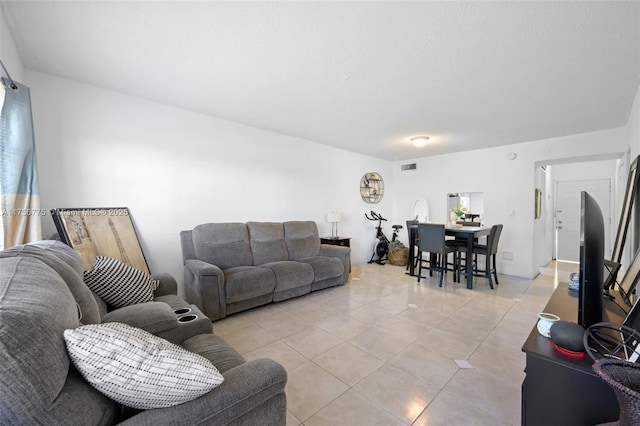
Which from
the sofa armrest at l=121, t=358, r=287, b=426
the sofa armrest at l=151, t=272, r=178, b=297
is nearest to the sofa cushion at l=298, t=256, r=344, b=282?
the sofa armrest at l=151, t=272, r=178, b=297

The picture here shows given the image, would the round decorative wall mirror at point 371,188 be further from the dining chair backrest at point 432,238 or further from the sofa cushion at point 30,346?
the sofa cushion at point 30,346

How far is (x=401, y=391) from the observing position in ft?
5.60

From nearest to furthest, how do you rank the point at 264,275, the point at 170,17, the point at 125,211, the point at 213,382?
the point at 213,382 < the point at 170,17 < the point at 125,211 < the point at 264,275

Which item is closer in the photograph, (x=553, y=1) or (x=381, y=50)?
(x=553, y=1)

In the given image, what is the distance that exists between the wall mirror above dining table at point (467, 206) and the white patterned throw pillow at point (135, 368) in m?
5.01

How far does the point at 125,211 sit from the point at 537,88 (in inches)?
175

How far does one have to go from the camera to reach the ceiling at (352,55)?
5.23ft

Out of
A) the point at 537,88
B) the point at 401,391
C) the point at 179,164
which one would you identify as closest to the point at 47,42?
the point at 179,164

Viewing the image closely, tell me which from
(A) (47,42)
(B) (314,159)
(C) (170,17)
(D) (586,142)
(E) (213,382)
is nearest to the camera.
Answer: (E) (213,382)

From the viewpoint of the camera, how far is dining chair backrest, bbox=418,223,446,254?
394cm

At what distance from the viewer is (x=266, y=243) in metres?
3.67

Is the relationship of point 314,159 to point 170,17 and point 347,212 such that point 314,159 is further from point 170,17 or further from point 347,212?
point 170,17

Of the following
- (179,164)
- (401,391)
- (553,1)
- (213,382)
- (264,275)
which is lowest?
(401,391)

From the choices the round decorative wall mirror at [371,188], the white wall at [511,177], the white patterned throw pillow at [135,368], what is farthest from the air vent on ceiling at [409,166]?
the white patterned throw pillow at [135,368]
